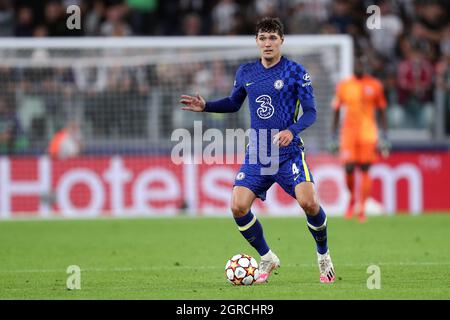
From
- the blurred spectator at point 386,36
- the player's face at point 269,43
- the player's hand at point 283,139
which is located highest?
the blurred spectator at point 386,36

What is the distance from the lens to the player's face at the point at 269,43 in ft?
30.7

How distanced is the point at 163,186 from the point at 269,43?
10.4 metres

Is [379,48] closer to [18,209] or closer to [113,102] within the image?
[113,102]

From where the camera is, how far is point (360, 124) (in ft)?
57.3

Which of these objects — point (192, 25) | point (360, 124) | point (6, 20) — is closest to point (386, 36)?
point (192, 25)

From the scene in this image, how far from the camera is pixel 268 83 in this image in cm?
944

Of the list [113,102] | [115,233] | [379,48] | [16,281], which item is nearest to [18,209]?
[113,102]

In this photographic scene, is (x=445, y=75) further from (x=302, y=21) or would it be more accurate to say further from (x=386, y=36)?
(x=302, y=21)

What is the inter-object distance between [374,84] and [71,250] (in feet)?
21.0

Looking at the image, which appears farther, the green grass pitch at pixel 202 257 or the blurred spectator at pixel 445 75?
the blurred spectator at pixel 445 75

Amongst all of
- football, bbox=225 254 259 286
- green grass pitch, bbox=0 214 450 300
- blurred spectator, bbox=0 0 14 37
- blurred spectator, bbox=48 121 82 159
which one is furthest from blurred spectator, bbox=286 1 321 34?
football, bbox=225 254 259 286

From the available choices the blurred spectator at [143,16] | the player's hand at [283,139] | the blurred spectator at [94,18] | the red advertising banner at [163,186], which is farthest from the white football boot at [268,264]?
the blurred spectator at [143,16]

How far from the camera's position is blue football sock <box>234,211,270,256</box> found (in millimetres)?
9523

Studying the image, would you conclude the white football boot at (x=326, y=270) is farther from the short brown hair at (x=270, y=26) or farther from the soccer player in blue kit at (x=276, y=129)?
the short brown hair at (x=270, y=26)
